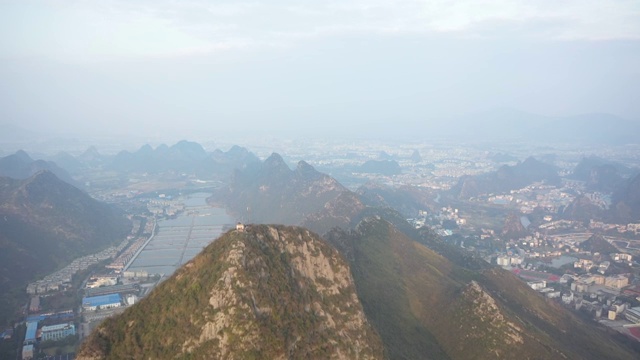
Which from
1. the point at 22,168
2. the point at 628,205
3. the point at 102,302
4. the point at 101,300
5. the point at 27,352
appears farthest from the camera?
the point at 22,168

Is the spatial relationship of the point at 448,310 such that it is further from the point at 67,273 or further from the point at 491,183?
the point at 491,183

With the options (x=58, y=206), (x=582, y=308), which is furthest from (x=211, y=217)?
(x=582, y=308)

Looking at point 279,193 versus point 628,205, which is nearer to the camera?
point 279,193

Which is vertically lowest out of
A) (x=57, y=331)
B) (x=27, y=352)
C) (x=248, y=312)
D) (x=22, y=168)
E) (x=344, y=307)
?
(x=57, y=331)

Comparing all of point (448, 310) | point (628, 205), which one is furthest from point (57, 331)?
point (628, 205)

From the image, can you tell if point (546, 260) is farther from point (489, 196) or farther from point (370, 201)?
point (489, 196)

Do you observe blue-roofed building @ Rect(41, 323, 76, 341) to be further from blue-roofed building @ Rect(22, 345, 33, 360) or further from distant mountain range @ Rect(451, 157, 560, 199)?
distant mountain range @ Rect(451, 157, 560, 199)

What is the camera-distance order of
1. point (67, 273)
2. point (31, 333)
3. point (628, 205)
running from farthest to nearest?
Result: point (628, 205)
point (67, 273)
point (31, 333)
